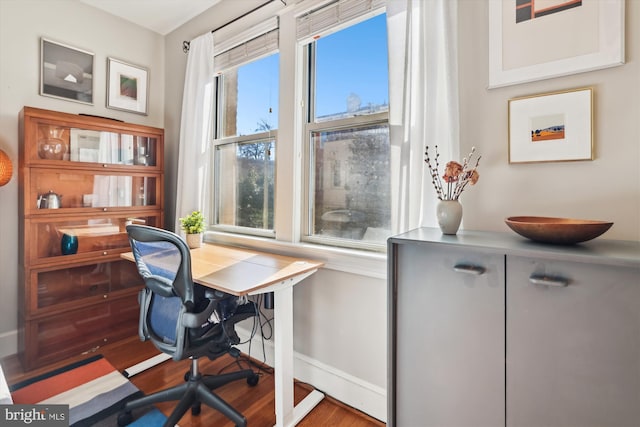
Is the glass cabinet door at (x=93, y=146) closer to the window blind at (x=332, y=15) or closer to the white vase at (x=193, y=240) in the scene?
the white vase at (x=193, y=240)

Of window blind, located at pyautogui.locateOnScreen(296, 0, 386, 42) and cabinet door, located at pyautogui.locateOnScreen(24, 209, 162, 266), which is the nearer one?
window blind, located at pyautogui.locateOnScreen(296, 0, 386, 42)

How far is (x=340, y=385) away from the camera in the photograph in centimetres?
174

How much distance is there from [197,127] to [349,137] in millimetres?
1429

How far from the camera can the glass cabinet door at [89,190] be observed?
2.10 m

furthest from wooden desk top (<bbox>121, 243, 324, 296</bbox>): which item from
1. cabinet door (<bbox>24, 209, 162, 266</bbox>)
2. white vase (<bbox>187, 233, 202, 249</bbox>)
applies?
cabinet door (<bbox>24, 209, 162, 266</bbox>)

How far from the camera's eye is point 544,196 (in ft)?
3.96

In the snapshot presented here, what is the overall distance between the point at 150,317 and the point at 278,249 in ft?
2.72

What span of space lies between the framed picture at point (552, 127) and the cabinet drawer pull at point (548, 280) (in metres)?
0.56

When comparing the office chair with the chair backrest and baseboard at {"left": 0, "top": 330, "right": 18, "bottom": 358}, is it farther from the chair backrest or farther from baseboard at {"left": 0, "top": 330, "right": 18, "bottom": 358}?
baseboard at {"left": 0, "top": 330, "right": 18, "bottom": 358}

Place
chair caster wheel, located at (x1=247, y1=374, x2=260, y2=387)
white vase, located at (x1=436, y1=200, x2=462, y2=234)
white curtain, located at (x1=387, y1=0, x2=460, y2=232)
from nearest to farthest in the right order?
white vase, located at (x1=436, y1=200, x2=462, y2=234)
white curtain, located at (x1=387, y1=0, x2=460, y2=232)
chair caster wheel, located at (x1=247, y1=374, x2=260, y2=387)

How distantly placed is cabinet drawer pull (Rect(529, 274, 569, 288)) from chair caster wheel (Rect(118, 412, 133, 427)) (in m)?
1.96

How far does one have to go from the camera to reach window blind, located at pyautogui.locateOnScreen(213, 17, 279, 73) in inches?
83.2

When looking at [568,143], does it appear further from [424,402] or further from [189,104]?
[189,104]

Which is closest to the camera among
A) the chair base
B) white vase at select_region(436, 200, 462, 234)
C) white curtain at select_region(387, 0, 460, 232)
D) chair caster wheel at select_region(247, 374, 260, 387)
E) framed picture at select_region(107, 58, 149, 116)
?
white vase at select_region(436, 200, 462, 234)
